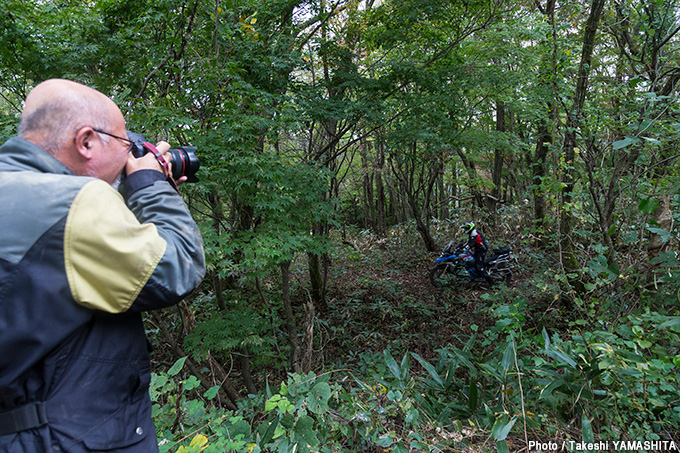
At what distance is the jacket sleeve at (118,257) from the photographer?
79cm

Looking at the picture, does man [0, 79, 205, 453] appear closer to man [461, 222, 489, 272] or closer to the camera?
the camera

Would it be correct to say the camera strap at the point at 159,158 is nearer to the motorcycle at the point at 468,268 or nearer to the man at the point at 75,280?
the man at the point at 75,280

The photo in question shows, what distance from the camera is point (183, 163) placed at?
4.19 ft

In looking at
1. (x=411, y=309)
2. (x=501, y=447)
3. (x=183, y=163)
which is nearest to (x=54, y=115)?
(x=183, y=163)

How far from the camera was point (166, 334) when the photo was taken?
12.2ft

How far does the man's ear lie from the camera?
0.92 metres

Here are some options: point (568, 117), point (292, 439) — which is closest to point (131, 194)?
point (292, 439)

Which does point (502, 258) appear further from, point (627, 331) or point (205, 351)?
point (205, 351)

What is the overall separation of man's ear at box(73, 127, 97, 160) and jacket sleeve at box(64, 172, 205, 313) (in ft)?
0.54

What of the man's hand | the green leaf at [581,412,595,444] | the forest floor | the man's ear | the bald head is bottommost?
the forest floor

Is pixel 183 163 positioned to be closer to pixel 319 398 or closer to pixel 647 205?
pixel 319 398

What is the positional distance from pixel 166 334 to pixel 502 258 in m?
6.34

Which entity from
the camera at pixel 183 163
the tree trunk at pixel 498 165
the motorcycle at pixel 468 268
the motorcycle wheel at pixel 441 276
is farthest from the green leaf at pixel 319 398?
the tree trunk at pixel 498 165

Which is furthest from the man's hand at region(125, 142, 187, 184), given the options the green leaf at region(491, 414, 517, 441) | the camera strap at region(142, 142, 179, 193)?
the green leaf at region(491, 414, 517, 441)
